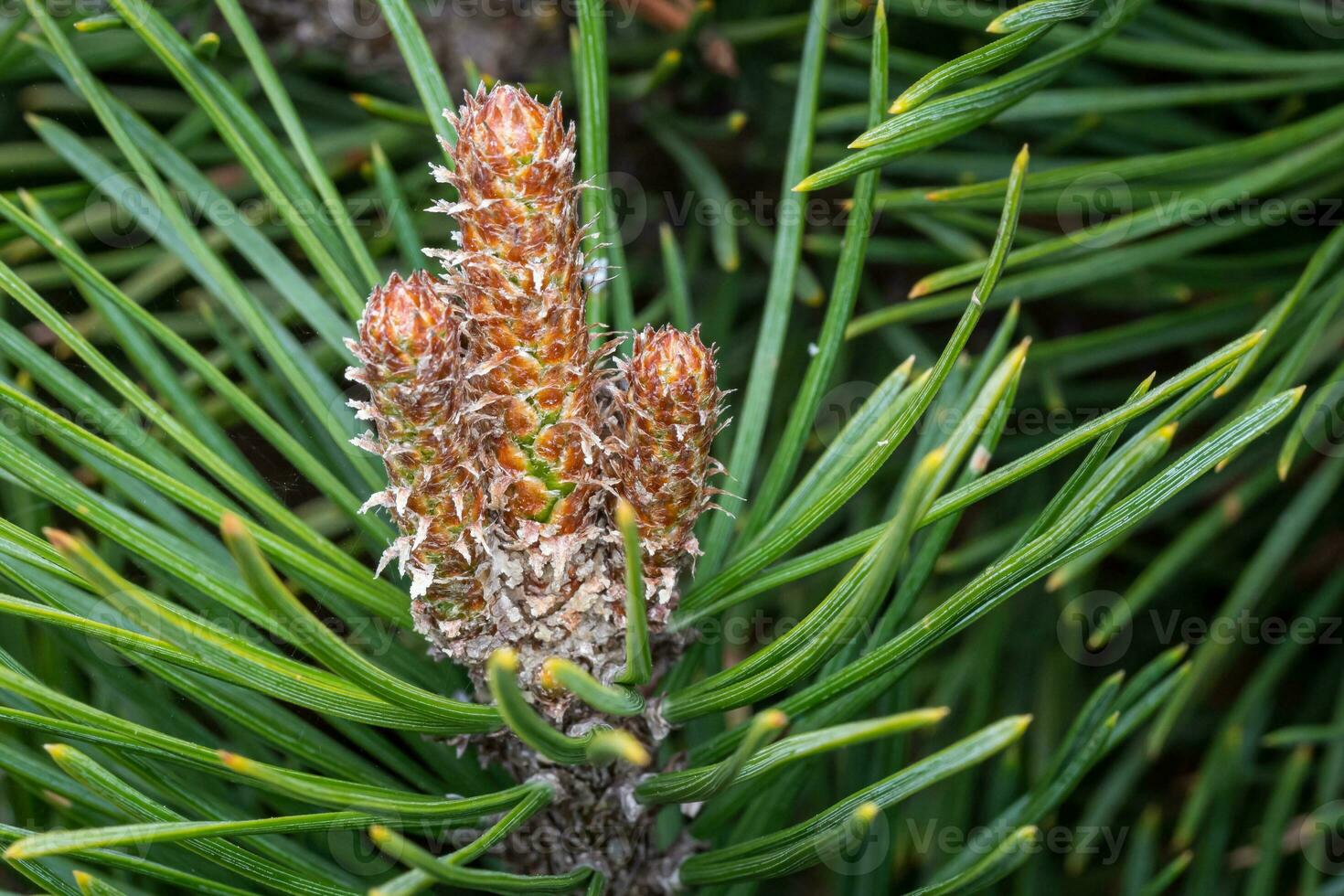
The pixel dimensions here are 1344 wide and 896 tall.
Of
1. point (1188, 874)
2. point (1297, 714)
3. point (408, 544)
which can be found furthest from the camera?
point (1297, 714)

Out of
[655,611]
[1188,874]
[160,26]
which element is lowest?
[1188,874]

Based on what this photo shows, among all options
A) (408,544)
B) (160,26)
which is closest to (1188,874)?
(408,544)

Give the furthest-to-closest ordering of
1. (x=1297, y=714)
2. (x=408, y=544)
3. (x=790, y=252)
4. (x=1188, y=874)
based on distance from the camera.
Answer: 1. (x=1297, y=714)
2. (x=1188, y=874)
3. (x=790, y=252)
4. (x=408, y=544)

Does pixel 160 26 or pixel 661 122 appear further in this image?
pixel 661 122

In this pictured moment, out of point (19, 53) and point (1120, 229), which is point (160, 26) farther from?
point (1120, 229)
